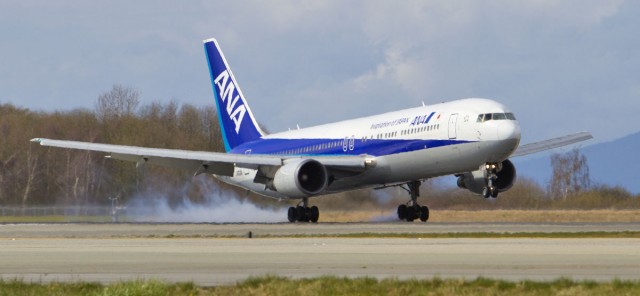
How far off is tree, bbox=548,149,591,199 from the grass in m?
37.8

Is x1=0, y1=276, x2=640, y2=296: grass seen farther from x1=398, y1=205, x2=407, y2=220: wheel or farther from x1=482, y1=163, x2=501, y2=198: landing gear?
x1=398, y1=205, x2=407, y2=220: wheel

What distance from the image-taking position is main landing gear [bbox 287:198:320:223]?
47.6 m

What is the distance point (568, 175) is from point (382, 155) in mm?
18944

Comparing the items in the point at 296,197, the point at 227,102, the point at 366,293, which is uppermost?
the point at 227,102

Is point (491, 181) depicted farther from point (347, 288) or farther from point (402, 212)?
point (347, 288)

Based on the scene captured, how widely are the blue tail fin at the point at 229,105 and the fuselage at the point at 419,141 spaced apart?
517cm

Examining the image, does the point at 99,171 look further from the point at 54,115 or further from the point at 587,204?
the point at 587,204

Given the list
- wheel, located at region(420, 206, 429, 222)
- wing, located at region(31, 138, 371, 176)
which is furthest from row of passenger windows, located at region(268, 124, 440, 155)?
wheel, located at region(420, 206, 429, 222)

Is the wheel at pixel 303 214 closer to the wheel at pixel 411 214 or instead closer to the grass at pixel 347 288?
the wheel at pixel 411 214

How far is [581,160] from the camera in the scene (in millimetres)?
68438

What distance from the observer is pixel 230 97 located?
189 feet

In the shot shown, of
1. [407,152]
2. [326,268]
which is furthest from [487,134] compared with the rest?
[326,268]

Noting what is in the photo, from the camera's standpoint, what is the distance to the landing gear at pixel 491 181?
4144cm

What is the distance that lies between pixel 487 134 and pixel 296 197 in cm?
767
